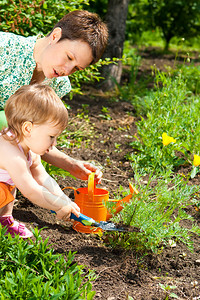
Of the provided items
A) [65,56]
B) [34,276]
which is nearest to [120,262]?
[34,276]

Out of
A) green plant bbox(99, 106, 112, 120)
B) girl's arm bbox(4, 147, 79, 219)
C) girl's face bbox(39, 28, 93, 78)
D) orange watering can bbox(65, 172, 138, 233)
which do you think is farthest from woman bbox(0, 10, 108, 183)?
green plant bbox(99, 106, 112, 120)

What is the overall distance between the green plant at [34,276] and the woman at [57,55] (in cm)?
80

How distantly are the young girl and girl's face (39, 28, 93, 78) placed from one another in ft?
0.93

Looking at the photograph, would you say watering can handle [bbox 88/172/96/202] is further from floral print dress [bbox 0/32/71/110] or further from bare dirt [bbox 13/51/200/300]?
floral print dress [bbox 0/32/71/110]

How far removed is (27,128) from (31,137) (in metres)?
0.06

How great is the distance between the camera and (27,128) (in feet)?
7.09

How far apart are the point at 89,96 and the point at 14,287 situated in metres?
3.79

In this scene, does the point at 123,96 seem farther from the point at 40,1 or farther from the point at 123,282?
the point at 123,282

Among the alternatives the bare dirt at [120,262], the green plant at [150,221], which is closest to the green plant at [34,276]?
the bare dirt at [120,262]

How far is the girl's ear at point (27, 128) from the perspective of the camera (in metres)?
2.14

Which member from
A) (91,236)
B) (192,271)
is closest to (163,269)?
(192,271)

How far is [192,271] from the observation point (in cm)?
220

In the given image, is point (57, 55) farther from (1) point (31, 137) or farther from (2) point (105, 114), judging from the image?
(2) point (105, 114)

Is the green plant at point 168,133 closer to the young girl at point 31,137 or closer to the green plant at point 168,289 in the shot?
the young girl at point 31,137
